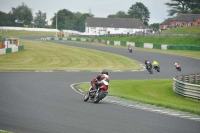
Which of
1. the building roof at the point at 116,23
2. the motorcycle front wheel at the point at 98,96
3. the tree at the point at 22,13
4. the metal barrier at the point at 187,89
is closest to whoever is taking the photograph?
the motorcycle front wheel at the point at 98,96

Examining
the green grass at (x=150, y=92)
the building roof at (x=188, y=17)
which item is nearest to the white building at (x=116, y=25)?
the building roof at (x=188, y=17)

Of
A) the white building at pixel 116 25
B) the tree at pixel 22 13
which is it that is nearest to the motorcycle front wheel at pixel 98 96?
the white building at pixel 116 25

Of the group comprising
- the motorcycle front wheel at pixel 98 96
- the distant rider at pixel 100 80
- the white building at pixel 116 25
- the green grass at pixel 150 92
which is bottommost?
the green grass at pixel 150 92

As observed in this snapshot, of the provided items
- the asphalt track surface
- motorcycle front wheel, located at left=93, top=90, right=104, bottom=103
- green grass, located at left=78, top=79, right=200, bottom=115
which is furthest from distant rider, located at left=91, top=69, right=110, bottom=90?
green grass, located at left=78, top=79, right=200, bottom=115

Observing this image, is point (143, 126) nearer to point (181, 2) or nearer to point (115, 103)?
point (115, 103)

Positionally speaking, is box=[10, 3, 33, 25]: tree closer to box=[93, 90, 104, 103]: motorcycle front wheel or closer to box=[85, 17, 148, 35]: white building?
box=[85, 17, 148, 35]: white building

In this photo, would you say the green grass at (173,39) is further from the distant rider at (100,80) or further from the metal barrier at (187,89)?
the distant rider at (100,80)

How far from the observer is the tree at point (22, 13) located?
17338cm

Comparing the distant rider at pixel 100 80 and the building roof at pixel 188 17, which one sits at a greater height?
the building roof at pixel 188 17

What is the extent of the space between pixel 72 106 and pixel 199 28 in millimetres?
81988

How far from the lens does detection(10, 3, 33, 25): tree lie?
173 meters

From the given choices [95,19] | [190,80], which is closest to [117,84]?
[190,80]

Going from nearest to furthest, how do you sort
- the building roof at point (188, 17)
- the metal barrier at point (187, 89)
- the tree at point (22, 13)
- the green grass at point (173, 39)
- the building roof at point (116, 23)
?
1. the metal barrier at point (187, 89)
2. the green grass at point (173, 39)
3. the building roof at point (188, 17)
4. the building roof at point (116, 23)
5. the tree at point (22, 13)

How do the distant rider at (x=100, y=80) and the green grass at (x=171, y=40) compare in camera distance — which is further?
the green grass at (x=171, y=40)
